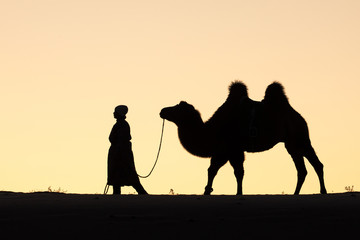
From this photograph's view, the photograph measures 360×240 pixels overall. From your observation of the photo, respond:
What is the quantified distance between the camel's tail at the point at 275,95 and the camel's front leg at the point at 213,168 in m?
1.86

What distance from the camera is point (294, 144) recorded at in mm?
19344

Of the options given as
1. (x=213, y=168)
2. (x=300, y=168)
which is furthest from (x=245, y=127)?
(x=300, y=168)

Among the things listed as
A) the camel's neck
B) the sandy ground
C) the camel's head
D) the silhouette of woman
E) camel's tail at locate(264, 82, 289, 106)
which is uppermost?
camel's tail at locate(264, 82, 289, 106)

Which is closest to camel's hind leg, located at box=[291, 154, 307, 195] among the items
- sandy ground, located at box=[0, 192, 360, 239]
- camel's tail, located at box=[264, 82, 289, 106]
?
camel's tail, located at box=[264, 82, 289, 106]

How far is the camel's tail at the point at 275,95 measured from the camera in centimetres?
1917

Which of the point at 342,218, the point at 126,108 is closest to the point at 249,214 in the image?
the point at 342,218

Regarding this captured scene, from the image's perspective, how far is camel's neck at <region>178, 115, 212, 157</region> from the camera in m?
18.8

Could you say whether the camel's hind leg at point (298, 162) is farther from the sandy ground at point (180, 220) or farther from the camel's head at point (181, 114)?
the sandy ground at point (180, 220)

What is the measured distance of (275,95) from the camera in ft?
62.9

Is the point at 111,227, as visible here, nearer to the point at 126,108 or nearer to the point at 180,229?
the point at 180,229

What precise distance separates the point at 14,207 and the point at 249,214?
11.1 ft

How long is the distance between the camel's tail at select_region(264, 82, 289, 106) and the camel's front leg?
1.86m

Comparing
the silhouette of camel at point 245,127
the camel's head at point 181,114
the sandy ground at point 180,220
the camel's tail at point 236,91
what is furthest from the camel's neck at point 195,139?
the sandy ground at point 180,220

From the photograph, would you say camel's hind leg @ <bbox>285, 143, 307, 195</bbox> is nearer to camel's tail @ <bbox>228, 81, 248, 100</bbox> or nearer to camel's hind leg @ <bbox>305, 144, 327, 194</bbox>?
camel's hind leg @ <bbox>305, 144, 327, 194</bbox>
